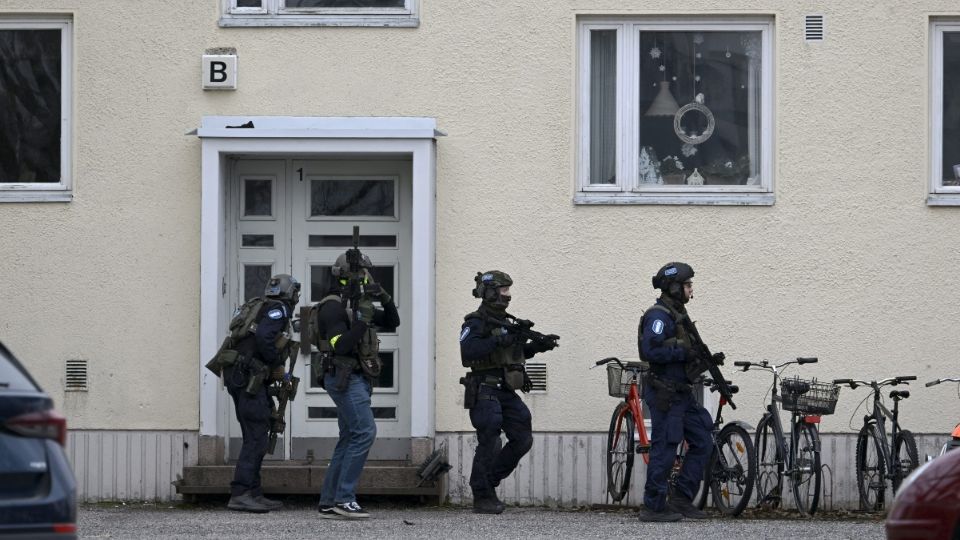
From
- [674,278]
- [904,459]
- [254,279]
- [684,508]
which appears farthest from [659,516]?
[254,279]

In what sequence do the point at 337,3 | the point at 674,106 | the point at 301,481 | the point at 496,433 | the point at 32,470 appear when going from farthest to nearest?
1. the point at 674,106
2. the point at 337,3
3. the point at 301,481
4. the point at 496,433
5. the point at 32,470

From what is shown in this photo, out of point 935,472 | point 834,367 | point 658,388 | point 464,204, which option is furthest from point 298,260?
point 935,472

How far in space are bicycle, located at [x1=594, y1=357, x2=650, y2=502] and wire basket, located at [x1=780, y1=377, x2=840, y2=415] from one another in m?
1.14

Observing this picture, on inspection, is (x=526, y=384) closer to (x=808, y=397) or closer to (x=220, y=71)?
(x=808, y=397)

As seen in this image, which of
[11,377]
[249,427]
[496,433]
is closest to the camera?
[11,377]

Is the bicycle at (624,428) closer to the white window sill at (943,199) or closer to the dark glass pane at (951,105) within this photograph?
the white window sill at (943,199)

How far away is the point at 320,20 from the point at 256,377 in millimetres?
3095

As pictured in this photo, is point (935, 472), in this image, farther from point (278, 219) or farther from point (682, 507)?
point (278, 219)

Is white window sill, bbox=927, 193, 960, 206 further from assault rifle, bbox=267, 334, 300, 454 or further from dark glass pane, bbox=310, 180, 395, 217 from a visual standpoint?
assault rifle, bbox=267, 334, 300, 454

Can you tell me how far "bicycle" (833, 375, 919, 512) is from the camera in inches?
485

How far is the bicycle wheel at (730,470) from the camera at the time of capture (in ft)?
39.7

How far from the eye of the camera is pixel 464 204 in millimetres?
13352

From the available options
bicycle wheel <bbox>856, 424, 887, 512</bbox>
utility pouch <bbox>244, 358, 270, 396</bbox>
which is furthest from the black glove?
bicycle wheel <bbox>856, 424, 887, 512</bbox>

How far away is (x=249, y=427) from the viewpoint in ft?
40.5
